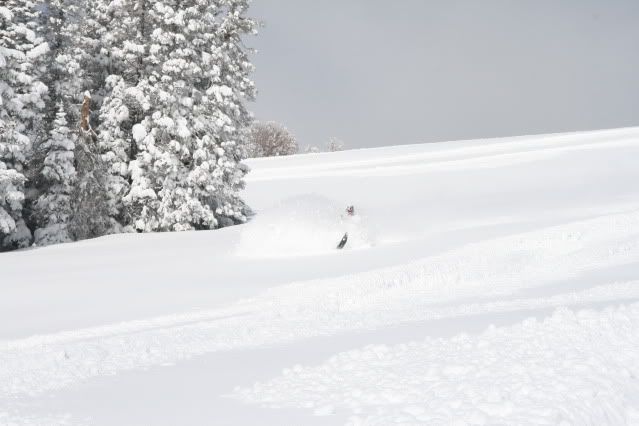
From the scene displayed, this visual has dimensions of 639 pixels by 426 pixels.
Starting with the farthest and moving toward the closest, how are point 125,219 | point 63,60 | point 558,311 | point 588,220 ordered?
1. point 125,219
2. point 63,60
3. point 588,220
4. point 558,311

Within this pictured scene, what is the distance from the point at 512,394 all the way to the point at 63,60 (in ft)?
70.3

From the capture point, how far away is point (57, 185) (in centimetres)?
2152

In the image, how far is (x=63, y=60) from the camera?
Answer: 2172 centimetres

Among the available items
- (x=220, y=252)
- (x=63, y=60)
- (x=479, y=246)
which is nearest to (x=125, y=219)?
(x=63, y=60)

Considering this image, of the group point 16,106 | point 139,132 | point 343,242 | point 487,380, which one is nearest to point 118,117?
point 139,132

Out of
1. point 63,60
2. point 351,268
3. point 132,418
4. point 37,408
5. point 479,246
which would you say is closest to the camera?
point 132,418

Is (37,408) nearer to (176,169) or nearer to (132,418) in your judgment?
(132,418)

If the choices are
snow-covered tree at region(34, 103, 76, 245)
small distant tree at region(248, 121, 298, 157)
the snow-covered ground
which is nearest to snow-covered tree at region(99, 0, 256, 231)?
snow-covered tree at region(34, 103, 76, 245)

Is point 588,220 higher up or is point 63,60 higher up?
point 63,60

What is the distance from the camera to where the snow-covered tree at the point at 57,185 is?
834 inches

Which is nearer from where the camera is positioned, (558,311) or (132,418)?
(132,418)

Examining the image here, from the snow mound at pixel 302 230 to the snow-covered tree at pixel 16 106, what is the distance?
844 centimetres

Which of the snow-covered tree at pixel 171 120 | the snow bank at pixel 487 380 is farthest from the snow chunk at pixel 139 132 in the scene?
the snow bank at pixel 487 380

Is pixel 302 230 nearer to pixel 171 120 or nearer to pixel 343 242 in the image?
pixel 343 242
